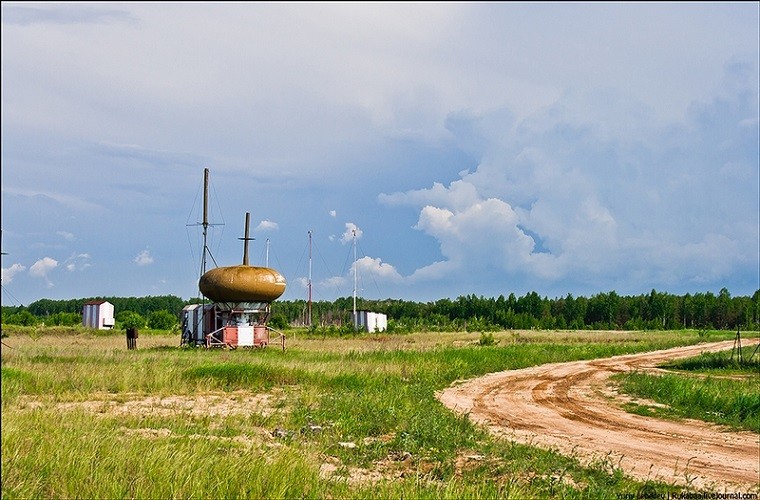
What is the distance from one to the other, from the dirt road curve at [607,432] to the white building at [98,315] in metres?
64.9

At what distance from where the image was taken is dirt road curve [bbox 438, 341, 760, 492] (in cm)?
1050

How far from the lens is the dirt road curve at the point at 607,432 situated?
10.5m

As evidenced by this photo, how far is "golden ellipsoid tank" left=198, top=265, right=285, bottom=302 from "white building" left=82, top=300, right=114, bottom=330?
149 feet

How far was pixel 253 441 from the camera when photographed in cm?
1075

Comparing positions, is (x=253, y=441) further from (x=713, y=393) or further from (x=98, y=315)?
(x=98, y=315)

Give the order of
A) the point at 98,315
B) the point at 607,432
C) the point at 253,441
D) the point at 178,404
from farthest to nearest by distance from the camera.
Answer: the point at 98,315 < the point at 178,404 < the point at 607,432 < the point at 253,441

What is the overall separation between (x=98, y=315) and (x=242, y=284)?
48.6 m

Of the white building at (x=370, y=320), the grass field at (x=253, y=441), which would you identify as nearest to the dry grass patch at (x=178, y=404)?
the grass field at (x=253, y=441)

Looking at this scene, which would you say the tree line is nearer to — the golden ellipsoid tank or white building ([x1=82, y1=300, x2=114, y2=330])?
white building ([x1=82, y1=300, x2=114, y2=330])

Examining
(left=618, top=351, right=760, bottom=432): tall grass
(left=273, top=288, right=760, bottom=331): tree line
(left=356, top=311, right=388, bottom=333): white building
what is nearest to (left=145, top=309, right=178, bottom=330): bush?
(left=356, top=311, right=388, bottom=333): white building

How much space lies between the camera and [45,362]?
2297cm

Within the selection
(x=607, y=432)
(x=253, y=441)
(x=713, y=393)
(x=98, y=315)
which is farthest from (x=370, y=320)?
(x=253, y=441)

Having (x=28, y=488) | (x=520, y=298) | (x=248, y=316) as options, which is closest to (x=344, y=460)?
(x=28, y=488)

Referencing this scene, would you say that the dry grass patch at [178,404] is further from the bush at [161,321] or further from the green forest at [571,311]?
the green forest at [571,311]
